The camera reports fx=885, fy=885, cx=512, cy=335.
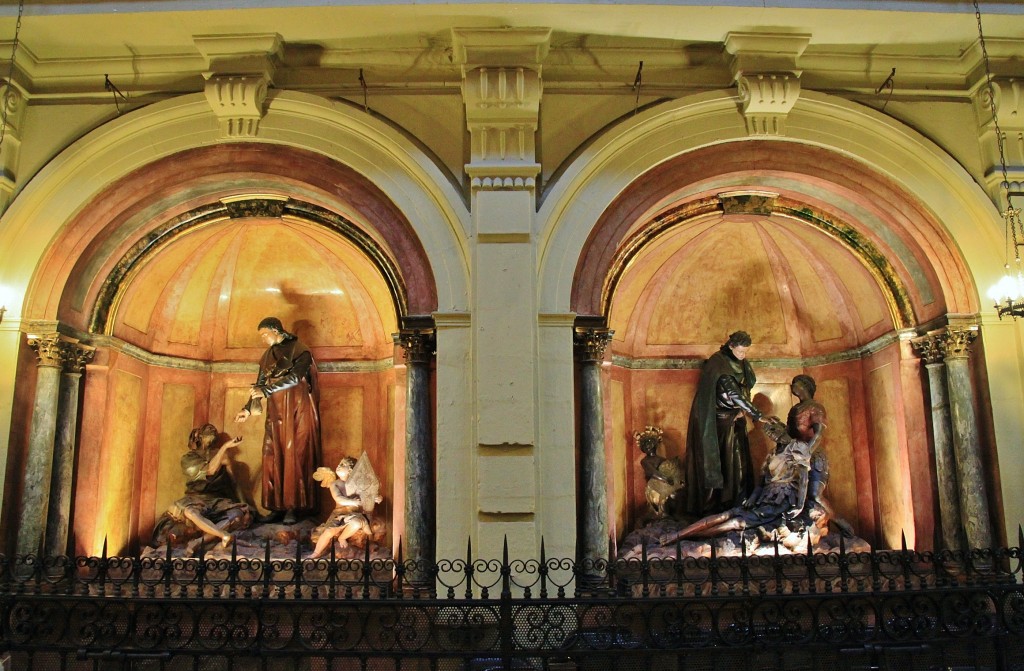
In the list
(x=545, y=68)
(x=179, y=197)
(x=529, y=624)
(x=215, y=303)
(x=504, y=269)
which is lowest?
(x=529, y=624)

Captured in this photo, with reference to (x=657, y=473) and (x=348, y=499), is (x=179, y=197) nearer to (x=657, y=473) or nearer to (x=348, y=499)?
(x=348, y=499)

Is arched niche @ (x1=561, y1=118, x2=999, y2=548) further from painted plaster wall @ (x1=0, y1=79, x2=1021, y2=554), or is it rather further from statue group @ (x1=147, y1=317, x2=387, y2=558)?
statue group @ (x1=147, y1=317, x2=387, y2=558)

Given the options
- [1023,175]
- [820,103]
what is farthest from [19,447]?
[1023,175]

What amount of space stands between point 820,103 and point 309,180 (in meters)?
4.34

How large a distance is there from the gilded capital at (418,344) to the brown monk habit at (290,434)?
1.74 meters

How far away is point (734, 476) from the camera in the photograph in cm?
816

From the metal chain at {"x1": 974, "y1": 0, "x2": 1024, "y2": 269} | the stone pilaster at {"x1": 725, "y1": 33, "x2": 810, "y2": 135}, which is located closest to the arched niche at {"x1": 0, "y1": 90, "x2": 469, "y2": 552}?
the stone pilaster at {"x1": 725, "y1": 33, "x2": 810, "y2": 135}

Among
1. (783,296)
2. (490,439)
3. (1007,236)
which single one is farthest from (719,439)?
(1007,236)

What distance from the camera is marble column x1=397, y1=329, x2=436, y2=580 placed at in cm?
678

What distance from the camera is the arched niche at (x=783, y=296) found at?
7.52 meters

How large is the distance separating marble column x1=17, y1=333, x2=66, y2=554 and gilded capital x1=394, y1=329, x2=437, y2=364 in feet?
9.36

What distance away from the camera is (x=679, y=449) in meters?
9.00

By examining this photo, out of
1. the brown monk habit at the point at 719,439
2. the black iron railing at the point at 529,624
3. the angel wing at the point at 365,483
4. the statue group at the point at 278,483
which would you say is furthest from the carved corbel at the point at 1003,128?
the statue group at the point at 278,483

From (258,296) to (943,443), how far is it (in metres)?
6.62
